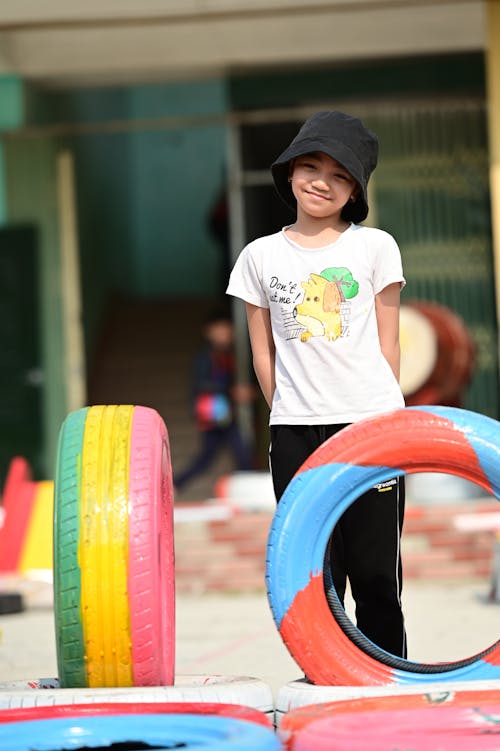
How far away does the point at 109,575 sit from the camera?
315 cm

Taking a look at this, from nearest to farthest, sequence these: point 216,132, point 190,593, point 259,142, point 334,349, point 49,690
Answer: point 49,690 → point 334,349 → point 190,593 → point 259,142 → point 216,132

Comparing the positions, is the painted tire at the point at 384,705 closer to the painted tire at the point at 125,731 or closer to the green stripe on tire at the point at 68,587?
the painted tire at the point at 125,731

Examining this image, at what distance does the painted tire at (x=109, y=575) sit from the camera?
3145 millimetres

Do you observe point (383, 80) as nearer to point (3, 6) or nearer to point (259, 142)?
point (259, 142)

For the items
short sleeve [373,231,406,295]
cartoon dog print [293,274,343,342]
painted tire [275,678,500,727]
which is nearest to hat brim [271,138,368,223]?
short sleeve [373,231,406,295]

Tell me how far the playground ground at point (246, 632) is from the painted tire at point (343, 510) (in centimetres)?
125

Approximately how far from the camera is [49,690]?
3055 mm

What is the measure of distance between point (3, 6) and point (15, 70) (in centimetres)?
135

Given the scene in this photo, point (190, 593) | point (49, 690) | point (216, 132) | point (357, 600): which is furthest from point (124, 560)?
point (216, 132)

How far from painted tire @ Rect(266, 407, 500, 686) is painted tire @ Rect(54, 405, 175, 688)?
0.29 metres

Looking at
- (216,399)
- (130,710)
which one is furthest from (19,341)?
(130,710)

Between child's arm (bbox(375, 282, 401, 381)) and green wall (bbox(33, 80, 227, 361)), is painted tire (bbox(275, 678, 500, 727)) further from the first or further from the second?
green wall (bbox(33, 80, 227, 361))

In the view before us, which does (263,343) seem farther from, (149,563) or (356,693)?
(356,693)

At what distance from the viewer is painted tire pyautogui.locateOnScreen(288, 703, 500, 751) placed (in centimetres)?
253
